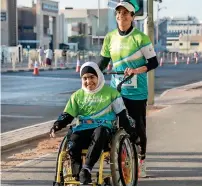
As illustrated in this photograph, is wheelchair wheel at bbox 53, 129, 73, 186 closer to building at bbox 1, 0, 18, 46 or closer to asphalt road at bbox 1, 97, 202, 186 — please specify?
asphalt road at bbox 1, 97, 202, 186

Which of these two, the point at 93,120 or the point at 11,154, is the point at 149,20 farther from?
the point at 93,120

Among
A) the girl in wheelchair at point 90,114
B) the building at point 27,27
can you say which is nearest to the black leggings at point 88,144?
the girl in wheelchair at point 90,114

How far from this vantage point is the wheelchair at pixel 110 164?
459cm

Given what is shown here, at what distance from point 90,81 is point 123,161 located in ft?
2.65

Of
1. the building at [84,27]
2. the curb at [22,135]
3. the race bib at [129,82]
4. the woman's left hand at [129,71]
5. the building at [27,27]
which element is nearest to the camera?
the woman's left hand at [129,71]

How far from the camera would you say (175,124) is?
31.6 ft

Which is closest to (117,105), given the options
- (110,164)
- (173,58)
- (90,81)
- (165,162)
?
(90,81)

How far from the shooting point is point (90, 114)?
16.0 feet

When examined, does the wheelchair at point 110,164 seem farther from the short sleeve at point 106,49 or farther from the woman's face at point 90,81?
the short sleeve at point 106,49

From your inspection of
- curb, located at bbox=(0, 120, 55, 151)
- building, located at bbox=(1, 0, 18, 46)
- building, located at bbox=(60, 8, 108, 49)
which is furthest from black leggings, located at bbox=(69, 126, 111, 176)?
building, located at bbox=(60, 8, 108, 49)

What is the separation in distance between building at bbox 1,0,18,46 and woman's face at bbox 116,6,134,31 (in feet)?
209

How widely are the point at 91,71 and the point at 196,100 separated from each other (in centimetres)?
984

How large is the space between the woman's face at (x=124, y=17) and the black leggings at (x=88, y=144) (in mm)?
1261

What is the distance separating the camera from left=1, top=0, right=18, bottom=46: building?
68.1 meters
